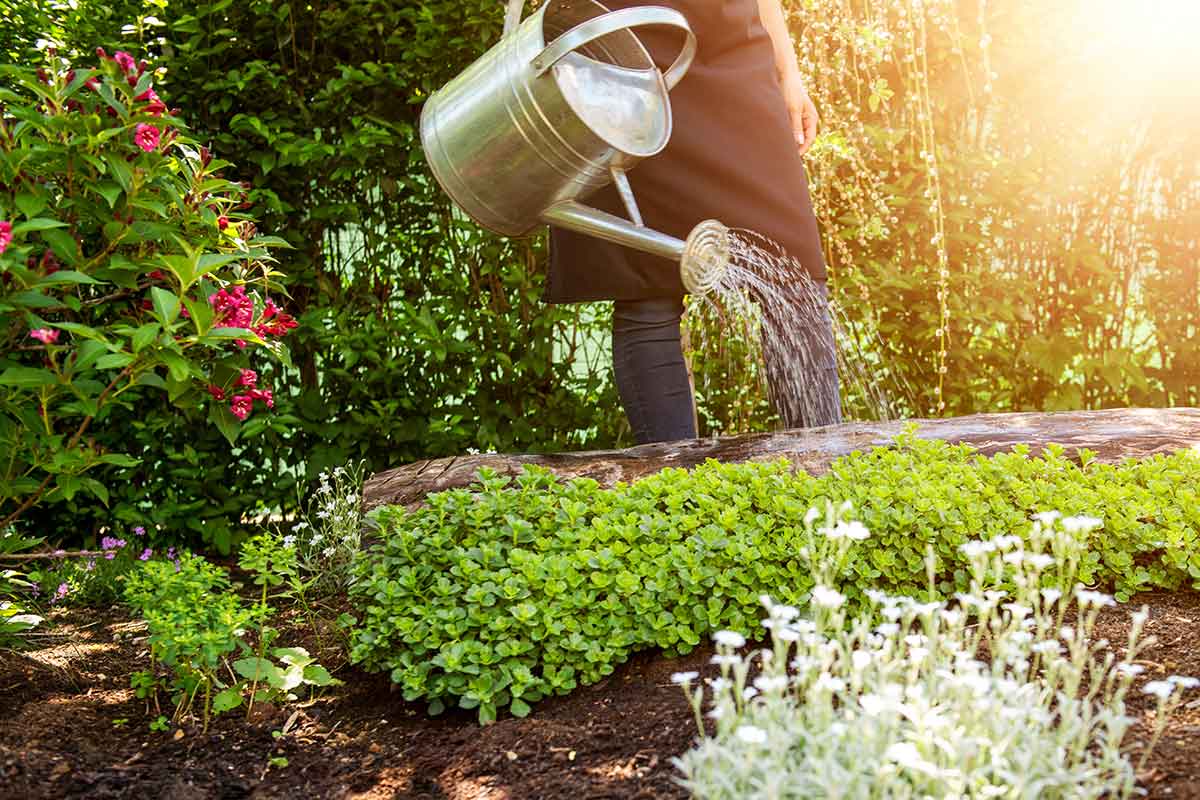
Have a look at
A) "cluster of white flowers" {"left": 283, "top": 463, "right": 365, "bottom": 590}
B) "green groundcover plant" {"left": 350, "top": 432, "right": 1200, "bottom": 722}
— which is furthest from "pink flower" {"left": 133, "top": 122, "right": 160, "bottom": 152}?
"cluster of white flowers" {"left": 283, "top": 463, "right": 365, "bottom": 590}

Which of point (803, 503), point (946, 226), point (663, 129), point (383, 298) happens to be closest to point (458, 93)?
point (663, 129)

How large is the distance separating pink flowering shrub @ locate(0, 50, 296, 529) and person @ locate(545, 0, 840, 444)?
89cm

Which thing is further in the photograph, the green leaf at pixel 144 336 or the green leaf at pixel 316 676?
the green leaf at pixel 316 676

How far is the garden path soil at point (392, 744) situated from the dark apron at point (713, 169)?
1.04m

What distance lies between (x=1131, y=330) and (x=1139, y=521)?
2.12m

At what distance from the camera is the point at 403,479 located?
2594 mm

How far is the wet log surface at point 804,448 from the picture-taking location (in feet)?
8.30

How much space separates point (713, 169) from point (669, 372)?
49cm

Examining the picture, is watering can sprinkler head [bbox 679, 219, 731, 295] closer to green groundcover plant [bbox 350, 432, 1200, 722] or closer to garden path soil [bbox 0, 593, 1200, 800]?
green groundcover plant [bbox 350, 432, 1200, 722]

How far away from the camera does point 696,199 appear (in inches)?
103

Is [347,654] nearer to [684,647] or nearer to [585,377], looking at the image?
[684,647]

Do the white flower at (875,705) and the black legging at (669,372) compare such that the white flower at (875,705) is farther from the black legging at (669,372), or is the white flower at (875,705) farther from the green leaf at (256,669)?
the black legging at (669,372)

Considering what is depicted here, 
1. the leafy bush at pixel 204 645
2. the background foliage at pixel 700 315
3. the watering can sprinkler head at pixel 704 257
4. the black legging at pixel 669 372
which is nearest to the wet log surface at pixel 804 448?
the black legging at pixel 669 372

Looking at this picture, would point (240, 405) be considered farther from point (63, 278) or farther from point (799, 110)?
point (799, 110)
